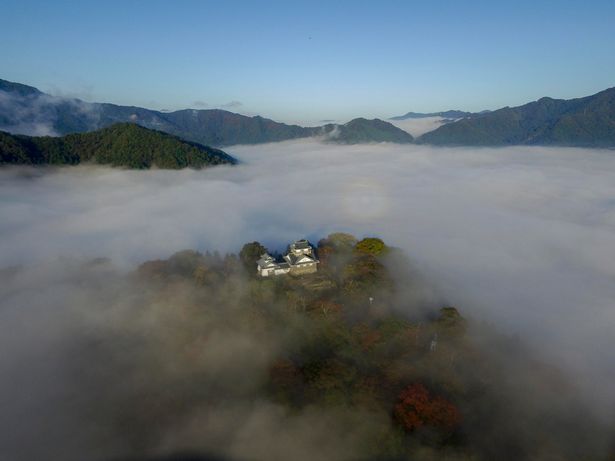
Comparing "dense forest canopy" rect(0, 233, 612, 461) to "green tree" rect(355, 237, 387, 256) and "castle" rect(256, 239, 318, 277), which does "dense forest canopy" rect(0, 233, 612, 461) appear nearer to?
"castle" rect(256, 239, 318, 277)

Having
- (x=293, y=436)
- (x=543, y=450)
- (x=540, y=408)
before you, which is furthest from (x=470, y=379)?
(x=293, y=436)

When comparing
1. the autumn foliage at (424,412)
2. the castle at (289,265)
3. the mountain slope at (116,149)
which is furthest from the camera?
the mountain slope at (116,149)

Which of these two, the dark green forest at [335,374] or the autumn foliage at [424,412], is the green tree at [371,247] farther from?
the autumn foliage at [424,412]

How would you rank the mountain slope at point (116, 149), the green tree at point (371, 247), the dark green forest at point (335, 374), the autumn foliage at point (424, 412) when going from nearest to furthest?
the dark green forest at point (335, 374) → the autumn foliage at point (424, 412) → the green tree at point (371, 247) → the mountain slope at point (116, 149)

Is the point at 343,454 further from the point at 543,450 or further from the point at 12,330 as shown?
the point at 12,330

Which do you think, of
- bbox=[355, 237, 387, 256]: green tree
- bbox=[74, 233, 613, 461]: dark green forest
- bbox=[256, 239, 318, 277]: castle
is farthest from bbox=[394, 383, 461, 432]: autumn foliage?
bbox=[355, 237, 387, 256]: green tree

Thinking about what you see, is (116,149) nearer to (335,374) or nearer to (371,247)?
(371,247)

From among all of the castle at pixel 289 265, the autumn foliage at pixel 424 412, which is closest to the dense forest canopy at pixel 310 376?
the autumn foliage at pixel 424 412
